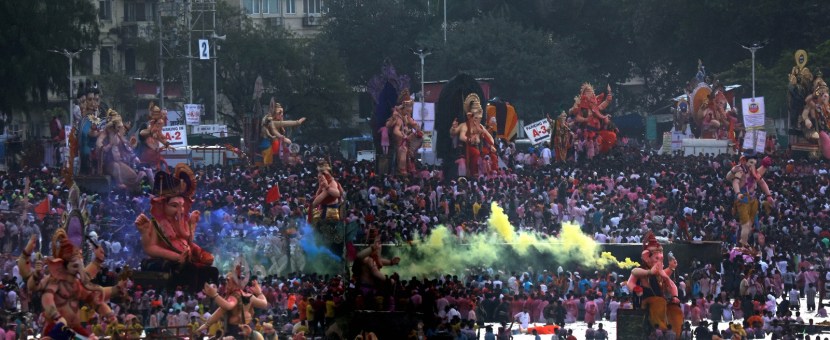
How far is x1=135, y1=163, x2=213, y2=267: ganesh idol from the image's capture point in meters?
40.2

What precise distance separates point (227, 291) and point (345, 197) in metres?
13.9

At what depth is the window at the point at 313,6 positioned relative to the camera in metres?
108

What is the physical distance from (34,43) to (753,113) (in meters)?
32.3

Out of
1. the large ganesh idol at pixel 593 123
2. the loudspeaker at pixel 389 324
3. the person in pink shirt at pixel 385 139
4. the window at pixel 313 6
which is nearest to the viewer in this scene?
the loudspeaker at pixel 389 324

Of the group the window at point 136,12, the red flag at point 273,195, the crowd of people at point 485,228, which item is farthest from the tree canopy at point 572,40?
the red flag at point 273,195

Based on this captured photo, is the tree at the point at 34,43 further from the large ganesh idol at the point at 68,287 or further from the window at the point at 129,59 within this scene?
the large ganesh idol at the point at 68,287

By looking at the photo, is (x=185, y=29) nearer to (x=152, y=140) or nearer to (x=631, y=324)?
(x=152, y=140)

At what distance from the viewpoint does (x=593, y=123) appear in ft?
201

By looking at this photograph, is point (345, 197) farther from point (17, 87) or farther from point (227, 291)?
point (17, 87)

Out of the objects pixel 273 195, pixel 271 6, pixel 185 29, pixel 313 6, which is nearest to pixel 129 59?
pixel 271 6

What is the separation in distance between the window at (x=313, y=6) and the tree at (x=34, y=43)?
25.1 metres

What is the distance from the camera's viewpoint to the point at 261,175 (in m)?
56.9

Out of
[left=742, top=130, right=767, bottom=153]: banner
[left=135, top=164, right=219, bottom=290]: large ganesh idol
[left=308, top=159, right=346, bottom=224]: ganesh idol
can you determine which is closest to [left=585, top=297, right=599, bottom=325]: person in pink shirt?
[left=135, top=164, right=219, bottom=290]: large ganesh idol

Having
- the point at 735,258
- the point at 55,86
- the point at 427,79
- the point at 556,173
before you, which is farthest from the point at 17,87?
the point at 735,258
